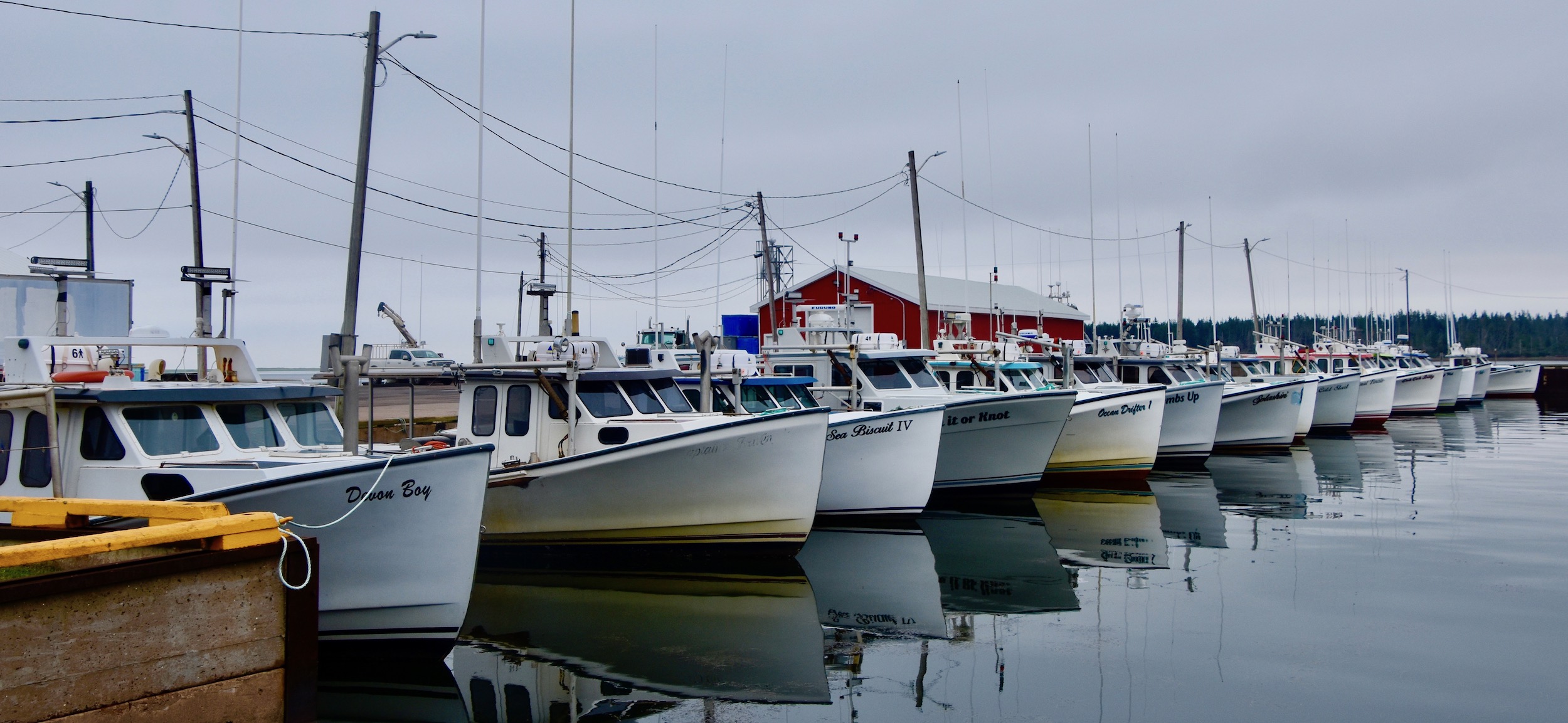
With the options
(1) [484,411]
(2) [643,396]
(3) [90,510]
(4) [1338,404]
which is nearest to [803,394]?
(2) [643,396]

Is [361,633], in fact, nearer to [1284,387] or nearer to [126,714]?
[126,714]

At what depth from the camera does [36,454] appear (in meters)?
10.1

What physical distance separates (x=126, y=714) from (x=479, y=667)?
3852mm

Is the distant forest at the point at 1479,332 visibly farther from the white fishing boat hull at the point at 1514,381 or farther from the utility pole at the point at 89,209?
the utility pole at the point at 89,209

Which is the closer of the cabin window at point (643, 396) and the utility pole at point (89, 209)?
the cabin window at point (643, 396)

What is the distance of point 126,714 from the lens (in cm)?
612

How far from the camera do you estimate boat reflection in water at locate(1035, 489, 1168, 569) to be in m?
14.6

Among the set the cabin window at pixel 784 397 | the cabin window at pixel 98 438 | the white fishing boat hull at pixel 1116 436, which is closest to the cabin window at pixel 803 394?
the cabin window at pixel 784 397

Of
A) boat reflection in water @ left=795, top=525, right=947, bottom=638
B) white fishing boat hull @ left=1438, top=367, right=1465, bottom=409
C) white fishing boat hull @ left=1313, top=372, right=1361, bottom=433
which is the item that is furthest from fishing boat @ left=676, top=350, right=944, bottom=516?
white fishing boat hull @ left=1438, top=367, right=1465, bottom=409

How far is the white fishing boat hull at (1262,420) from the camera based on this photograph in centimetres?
2947

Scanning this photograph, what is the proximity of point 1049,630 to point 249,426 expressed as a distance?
26.9 ft

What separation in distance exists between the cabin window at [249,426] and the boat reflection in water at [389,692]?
2.54 m

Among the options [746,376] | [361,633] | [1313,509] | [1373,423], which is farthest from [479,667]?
[1373,423]

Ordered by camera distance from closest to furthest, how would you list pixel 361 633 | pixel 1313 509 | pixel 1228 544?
pixel 361 633 → pixel 1228 544 → pixel 1313 509
